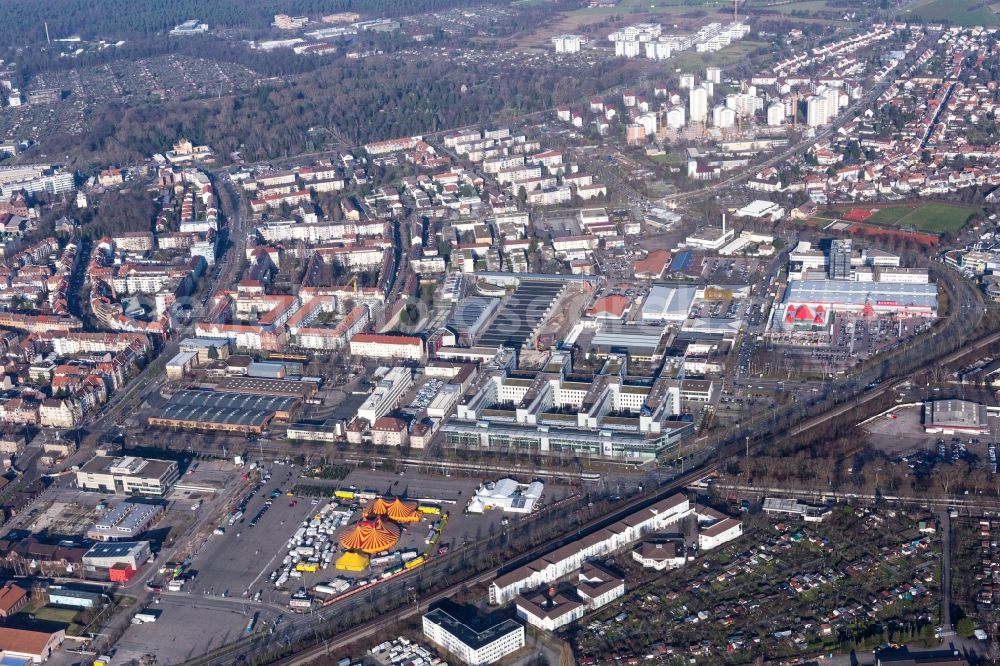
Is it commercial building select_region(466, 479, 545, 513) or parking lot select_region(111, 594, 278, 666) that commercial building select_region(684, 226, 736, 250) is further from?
parking lot select_region(111, 594, 278, 666)

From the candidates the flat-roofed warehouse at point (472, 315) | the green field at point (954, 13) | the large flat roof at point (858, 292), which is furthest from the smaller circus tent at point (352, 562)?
the green field at point (954, 13)

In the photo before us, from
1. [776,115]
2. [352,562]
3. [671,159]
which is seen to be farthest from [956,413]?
[776,115]

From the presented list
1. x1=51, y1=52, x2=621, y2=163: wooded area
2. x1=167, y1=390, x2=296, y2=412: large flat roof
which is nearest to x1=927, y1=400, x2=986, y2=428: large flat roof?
x1=167, y1=390, x2=296, y2=412: large flat roof

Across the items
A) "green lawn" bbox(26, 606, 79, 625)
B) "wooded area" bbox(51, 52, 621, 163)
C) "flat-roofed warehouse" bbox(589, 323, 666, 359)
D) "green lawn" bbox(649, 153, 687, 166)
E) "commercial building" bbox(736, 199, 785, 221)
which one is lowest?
"green lawn" bbox(26, 606, 79, 625)

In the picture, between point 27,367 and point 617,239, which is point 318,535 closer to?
point 27,367

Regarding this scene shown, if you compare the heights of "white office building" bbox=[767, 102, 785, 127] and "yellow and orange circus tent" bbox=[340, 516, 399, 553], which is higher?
"white office building" bbox=[767, 102, 785, 127]

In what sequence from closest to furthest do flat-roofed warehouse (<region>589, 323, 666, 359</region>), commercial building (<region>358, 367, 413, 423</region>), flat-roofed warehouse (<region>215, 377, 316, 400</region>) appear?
1. commercial building (<region>358, 367, 413, 423</region>)
2. flat-roofed warehouse (<region>215, 377, 316, 400</region>)
3. flat-roofed warehouse (<region>589, 323, 666, 359</region>)

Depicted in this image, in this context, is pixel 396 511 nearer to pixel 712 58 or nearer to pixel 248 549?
pixel 248 549

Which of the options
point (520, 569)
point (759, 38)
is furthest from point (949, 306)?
point (759, 38)
